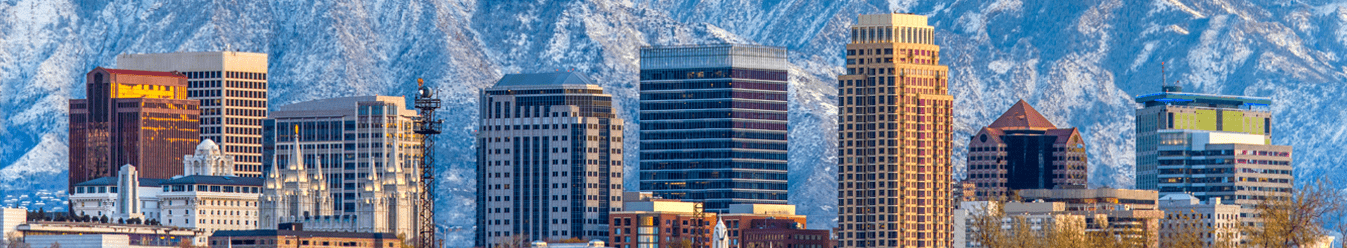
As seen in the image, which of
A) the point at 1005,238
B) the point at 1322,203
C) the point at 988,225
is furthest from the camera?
the point at 1005,238

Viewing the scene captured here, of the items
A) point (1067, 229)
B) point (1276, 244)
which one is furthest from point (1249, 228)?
point (1067, 229)

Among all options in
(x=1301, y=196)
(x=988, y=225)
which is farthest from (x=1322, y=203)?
(x=988, y=225)

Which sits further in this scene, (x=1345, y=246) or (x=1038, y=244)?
(x=1038, y=244)

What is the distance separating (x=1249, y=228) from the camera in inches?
6181

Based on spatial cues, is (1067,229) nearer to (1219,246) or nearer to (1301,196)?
(1219,246)

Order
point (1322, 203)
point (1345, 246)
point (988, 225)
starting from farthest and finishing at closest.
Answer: point (988, 225) < point (1345, 246) < point (1322, 203)

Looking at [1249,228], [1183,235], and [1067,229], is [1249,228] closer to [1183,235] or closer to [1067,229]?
[1183,235]

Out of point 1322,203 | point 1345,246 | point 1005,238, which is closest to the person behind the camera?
point 1322,203

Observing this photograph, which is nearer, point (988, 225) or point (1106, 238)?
point (988, 225)

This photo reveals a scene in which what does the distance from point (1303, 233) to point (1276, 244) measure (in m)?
2.09

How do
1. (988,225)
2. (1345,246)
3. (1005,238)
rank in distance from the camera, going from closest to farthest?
(1345,246)
(988,225)
(1005,238)

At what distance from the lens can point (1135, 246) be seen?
194 m

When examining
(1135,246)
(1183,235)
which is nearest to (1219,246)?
(1183,235)

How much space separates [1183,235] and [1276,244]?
17.5 m
